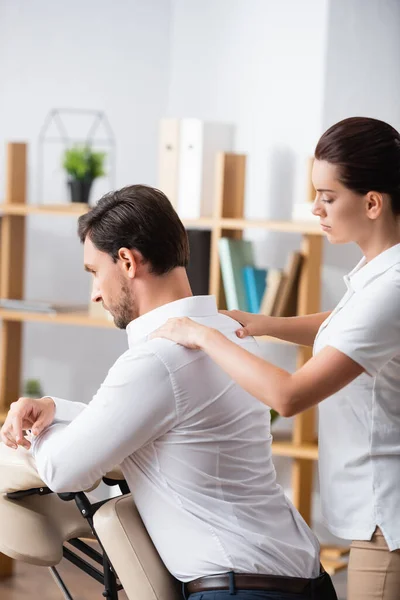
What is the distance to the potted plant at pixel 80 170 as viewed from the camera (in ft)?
12.4

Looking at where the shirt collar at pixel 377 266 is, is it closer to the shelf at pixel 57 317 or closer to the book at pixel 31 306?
the shelf at pixel 57 317

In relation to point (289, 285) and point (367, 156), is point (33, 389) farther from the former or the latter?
point (367, 156)

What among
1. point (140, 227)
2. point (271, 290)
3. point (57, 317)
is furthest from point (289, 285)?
point (140, 227)

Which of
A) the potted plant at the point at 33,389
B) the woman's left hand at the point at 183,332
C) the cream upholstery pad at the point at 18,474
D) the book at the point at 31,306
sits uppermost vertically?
the woman's left hand at the point at 183,332

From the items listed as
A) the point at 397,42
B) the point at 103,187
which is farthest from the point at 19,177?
the point at 397,42

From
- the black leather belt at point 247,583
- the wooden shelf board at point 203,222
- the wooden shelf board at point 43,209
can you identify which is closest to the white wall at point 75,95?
the wooden shelf board at point 43,209

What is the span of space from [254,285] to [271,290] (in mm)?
73

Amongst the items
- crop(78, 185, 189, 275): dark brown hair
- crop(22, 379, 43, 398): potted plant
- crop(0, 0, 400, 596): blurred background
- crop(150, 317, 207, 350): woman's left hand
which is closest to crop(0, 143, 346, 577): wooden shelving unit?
crop(22, 379, 43, 398): potted plant

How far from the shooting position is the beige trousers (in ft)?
5.71

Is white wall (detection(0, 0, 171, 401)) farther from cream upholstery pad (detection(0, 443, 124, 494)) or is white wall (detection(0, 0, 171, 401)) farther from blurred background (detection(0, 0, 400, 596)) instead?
cream upholstery pad (detection(0, 443, 124, 494))

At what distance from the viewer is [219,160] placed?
344 cm

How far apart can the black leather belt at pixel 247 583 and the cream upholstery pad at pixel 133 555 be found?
6cm

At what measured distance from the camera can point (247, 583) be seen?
1617mm

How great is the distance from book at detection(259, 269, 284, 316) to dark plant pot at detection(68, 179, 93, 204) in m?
0.81
